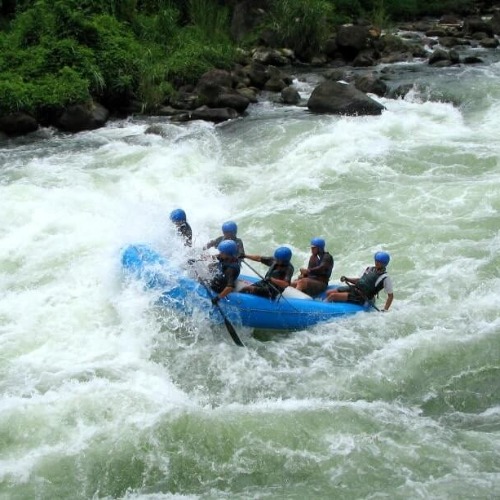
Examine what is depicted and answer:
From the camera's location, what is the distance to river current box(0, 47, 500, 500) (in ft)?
16.2

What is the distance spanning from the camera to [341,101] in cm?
1416

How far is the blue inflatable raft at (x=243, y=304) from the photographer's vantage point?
6750mm

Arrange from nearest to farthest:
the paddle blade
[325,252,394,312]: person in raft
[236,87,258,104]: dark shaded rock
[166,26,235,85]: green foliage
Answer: the paddle blade < [325,252,394,312]: person in raft < [236,87,258,104]: dark shaded rock < [166,26,235,85]: green foliage

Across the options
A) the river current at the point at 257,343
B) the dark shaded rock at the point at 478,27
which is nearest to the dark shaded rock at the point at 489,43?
the dark shaded rock at the point at 478,27

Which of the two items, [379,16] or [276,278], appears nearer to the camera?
[276,278]

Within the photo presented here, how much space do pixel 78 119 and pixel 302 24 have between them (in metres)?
9.15

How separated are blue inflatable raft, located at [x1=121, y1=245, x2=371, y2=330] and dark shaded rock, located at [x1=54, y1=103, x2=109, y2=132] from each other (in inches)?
311

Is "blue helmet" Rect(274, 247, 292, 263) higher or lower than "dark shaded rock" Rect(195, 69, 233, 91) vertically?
higher

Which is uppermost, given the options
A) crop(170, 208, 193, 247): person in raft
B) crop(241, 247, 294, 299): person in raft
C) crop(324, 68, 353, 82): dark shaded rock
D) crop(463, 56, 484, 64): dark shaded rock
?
crop(170, 208, 193, 247): person in raft

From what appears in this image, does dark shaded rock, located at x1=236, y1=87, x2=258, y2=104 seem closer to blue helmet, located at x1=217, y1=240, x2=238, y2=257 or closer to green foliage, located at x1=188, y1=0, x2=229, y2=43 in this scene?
green foliage, located at x1=188, y1=0, x2=229, y2=43

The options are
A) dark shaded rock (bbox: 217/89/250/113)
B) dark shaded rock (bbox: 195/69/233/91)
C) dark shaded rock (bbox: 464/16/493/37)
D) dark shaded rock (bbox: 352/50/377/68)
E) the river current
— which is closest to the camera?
the river current

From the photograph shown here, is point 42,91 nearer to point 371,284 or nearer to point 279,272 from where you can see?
point 279,272

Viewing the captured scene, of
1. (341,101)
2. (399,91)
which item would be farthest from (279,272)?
(399,91)

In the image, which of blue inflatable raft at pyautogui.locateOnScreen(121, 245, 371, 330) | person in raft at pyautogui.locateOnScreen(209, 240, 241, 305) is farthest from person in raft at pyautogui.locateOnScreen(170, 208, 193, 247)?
person in raft at pyautogui.locateOnScreen(209, 240, 241, 305)
